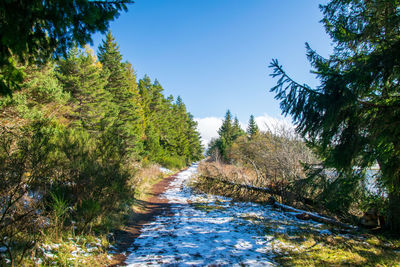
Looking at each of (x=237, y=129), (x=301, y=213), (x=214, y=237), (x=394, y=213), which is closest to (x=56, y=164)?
(x=214, y=237)

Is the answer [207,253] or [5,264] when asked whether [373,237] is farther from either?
[5,264]

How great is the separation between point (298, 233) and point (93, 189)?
635 centimetres

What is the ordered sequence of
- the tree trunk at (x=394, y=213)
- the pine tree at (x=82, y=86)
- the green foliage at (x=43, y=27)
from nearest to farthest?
the green foliage at (x=43, y=27) < the tree trunk at (x=394, y=213) < the pine tree at (x=82, y=86)

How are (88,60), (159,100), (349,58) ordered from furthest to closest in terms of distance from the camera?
(159,100), (88,60), (349,58)

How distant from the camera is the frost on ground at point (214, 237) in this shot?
150 inches

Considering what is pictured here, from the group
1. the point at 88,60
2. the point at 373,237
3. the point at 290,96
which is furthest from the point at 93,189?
the point at 88,60

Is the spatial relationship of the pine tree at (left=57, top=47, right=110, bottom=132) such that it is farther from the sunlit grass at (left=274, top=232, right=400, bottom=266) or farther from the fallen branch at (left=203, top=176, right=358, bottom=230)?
the sunlit grass at (left=274, top=232, right=400, bottom=266)

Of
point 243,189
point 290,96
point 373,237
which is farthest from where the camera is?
point 243,189

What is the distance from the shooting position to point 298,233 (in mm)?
5387

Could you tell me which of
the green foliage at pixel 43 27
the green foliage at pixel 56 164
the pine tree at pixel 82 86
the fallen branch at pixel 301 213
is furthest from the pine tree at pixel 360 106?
the pine tree at pixel 82 86

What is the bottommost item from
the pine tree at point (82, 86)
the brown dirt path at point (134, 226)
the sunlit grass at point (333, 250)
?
the brown dirt path at point (134, 226)

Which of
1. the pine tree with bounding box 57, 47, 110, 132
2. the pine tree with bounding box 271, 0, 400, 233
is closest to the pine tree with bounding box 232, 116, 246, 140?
the pine tree with bounding box 57, 47, 110, 132

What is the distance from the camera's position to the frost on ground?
12.5 ft

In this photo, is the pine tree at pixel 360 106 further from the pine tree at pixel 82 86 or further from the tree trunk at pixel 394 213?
the pine tree at pixel 82 86
